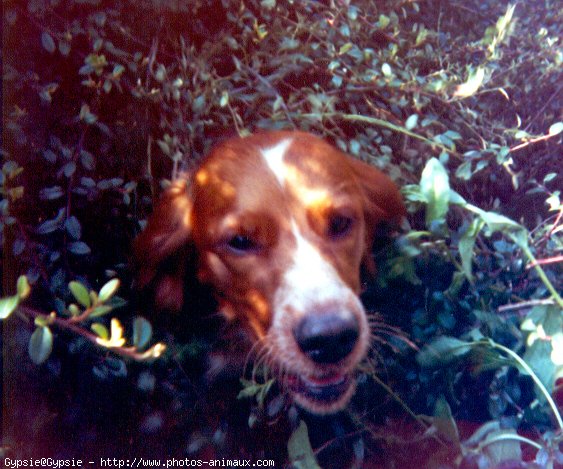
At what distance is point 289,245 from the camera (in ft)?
4.16

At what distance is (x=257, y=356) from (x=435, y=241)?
1.71ft

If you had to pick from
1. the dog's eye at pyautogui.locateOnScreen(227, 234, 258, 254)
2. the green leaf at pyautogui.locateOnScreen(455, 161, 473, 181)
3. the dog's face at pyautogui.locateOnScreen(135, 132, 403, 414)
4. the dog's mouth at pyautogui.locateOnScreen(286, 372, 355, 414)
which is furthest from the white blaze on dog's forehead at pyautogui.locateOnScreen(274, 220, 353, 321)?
the green leaf at pyautogui.locateOnScreen(455, 161, 473, 181)

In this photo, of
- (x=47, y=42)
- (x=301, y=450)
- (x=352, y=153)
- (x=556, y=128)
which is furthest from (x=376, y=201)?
(x=47, y=42)

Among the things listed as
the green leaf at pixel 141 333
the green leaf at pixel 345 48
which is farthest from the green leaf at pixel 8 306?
the green leaf at pixel 345 48

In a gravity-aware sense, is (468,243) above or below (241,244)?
above

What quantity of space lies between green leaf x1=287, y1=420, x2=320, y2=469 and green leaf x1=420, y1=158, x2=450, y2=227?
1.86 feet

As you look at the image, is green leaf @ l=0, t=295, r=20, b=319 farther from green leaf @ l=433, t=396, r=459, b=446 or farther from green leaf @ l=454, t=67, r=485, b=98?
green leaf @ l=454, t=67, r=485, b=98

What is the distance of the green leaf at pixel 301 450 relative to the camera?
1193 mm

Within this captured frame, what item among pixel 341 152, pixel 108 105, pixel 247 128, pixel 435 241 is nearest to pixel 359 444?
pixel 435 241

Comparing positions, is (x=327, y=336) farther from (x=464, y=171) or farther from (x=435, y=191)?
(x=464, y=171)

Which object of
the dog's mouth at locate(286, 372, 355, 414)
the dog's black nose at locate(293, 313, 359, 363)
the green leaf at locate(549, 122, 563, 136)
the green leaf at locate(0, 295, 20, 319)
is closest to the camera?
the green leaf at locate(0, 295, 20, 319)

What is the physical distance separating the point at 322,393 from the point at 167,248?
568 mm

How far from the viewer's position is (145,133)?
1426 mm

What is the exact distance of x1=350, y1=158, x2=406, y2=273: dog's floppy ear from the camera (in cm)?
144
